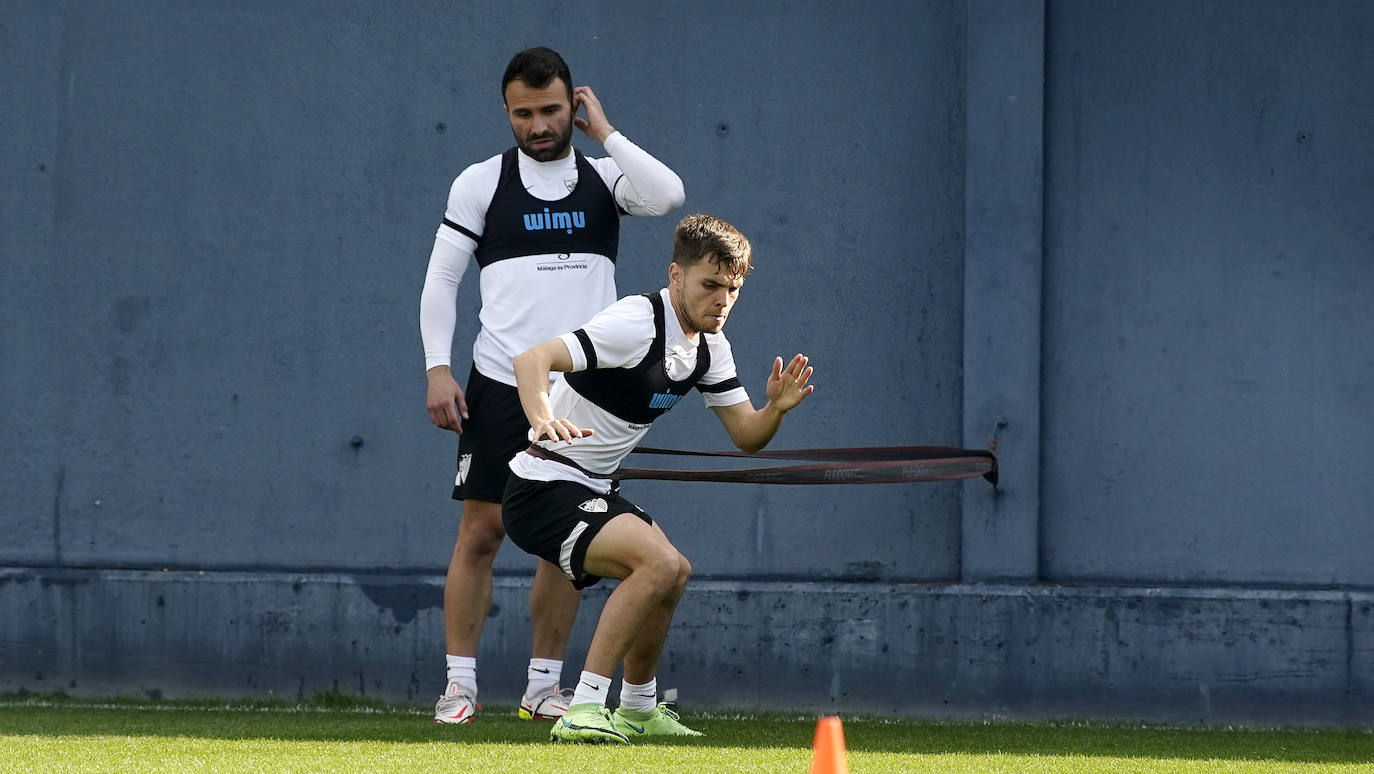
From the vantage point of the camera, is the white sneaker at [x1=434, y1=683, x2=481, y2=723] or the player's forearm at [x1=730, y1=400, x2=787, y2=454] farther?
the white sneaker at [x1=434, y1=683, x2=481, y2=723]

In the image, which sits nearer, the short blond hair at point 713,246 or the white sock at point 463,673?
the short blond hair at point 713,246

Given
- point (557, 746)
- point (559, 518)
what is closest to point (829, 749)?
point (557, 746)

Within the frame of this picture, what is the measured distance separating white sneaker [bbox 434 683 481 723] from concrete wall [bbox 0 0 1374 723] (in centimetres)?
95

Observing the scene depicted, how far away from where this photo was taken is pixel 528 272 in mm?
4383

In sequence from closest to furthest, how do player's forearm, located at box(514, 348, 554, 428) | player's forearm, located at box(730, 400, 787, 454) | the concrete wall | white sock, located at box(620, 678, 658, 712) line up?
player's forearm, located at box(514, 348, 554, 428) < player's forearm, located at box(730, 400, 787, 454) < white sock, located at box(620, 678, 658, 712) < the concrete wall

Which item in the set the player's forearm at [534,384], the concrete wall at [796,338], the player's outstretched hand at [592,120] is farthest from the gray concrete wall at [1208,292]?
the player's forearm at [534,384]

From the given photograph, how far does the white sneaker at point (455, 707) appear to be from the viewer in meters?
4.31

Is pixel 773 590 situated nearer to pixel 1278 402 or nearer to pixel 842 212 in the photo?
pixel 842 212

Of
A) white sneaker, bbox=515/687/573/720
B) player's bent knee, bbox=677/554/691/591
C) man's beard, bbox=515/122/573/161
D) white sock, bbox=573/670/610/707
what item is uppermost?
man's beard, bbox=515/122/573/161

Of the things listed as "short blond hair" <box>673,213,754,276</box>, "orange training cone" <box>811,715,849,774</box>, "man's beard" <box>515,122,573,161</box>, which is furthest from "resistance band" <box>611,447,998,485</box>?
"orange training cone" <box>811,715,849,774</box>

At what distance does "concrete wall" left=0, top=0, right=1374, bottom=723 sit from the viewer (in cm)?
527

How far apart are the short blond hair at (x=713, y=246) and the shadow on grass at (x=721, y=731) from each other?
4.19 feet

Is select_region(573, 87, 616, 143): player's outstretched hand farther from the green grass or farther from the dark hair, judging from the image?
the green grass

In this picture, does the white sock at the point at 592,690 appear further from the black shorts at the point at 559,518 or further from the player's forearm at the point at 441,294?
the player's forearm at the point at 441,294
